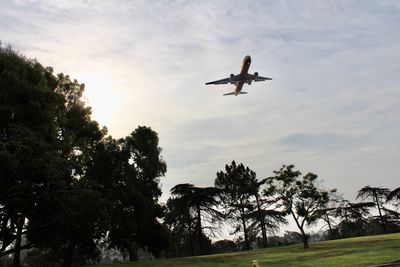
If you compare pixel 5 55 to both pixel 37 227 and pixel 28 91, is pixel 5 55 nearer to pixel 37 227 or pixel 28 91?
pixel 28 91

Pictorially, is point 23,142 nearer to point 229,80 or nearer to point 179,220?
point 229,80

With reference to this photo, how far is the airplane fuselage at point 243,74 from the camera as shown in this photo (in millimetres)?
Result: 36572

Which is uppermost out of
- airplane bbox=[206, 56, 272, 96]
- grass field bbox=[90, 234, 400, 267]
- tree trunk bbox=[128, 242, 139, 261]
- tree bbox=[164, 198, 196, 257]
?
airplane bbox=[206, 56, 272, 96]

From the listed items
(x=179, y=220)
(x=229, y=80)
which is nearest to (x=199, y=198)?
(x=179, y=220)

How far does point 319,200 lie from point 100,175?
989 inches

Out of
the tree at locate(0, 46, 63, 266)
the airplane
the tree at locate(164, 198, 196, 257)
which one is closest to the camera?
the tree at locate(0, 46, 63, 266)

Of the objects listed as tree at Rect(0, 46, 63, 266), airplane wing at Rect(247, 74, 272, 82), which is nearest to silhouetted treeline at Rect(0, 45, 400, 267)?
tree at Rect(0, 46, 63, 266)

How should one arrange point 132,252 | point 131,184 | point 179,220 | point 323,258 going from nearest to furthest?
point 323,258
point 131,184
point 132,252
point 179,220

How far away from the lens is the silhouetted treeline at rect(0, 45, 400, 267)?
2675 cm

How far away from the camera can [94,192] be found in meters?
29.7

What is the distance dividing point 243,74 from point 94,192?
18.0m

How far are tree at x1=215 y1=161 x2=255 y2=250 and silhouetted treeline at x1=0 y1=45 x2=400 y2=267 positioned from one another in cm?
19

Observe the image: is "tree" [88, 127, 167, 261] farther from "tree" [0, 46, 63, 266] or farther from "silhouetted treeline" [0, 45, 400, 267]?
"tree" [0, 46, 63, 266]

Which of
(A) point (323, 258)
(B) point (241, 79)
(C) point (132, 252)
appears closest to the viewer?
(A) point (323, 258)
